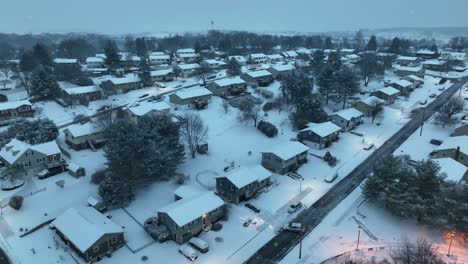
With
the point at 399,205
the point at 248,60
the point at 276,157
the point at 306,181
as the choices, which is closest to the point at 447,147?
the point at 399,205

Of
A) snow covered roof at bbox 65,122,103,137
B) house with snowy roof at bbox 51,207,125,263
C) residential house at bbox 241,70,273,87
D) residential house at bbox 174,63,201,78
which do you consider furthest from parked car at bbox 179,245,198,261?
residential house at bbox 174,63,201,78

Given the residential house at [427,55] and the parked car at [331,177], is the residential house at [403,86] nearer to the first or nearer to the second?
→ the parked car at [331,177]

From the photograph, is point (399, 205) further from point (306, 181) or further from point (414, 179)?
point (306, 181)

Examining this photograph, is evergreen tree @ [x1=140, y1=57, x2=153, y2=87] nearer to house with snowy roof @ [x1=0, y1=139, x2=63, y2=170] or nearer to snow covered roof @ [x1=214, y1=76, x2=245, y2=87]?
snow covered roof @ [x1=214, y1=76, x2=245, y2=87]

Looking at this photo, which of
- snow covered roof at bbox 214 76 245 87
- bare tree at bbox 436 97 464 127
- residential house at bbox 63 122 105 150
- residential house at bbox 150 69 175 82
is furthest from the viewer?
residential house at bbox 150 69 175 82

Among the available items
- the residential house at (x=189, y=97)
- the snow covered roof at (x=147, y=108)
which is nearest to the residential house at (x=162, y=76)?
the residential house at (x=189, y=97)
